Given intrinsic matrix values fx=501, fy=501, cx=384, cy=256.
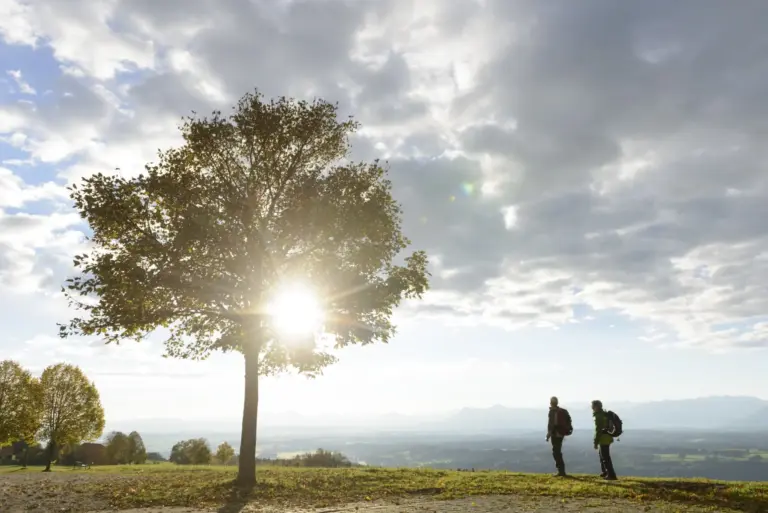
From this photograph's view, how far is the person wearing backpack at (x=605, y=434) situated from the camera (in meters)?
20.0

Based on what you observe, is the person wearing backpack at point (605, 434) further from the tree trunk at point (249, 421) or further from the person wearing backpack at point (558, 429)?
the tree trunk at point (249, 421)

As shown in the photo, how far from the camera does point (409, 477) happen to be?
21844 millimetres

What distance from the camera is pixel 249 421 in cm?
2086

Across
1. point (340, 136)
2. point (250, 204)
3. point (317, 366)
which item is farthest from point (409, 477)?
point (340, 136)

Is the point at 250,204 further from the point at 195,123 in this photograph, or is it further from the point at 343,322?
the point at 343,322

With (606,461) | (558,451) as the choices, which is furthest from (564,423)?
(606,461)

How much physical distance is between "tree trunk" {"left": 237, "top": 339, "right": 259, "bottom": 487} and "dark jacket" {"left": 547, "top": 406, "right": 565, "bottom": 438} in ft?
41.2

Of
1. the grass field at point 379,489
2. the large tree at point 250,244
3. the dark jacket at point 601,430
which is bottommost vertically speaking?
the grass field at point 379,489

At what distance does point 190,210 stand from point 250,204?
2611 mm

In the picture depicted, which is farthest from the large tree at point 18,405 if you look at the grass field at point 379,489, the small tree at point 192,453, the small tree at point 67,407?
the grass field at point 379,489

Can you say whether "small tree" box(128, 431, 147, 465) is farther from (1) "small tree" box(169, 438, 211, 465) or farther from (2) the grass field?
(2) the grass field

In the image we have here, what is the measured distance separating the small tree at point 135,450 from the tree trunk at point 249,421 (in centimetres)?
7814

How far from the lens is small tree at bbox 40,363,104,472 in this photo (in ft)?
196

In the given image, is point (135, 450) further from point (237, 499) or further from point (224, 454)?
point (237, 499)
